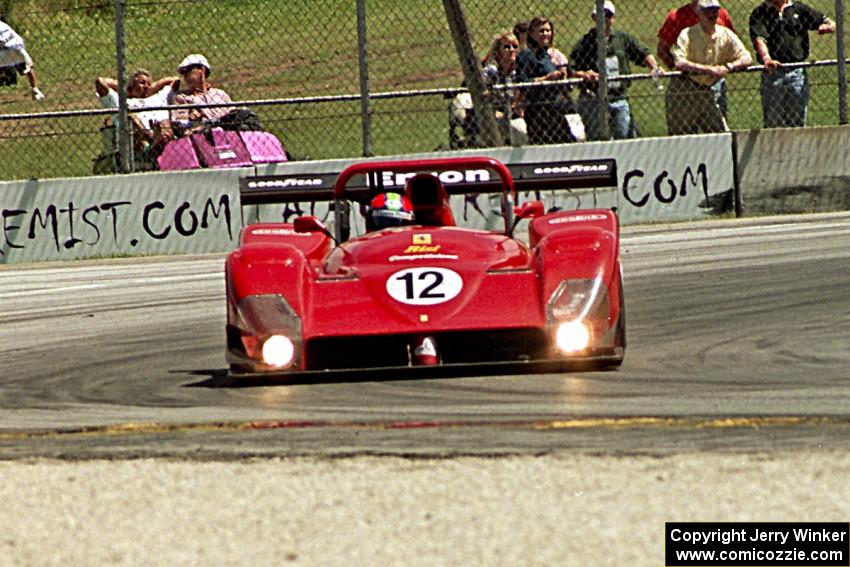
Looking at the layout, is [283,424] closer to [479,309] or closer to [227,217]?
[479,309]

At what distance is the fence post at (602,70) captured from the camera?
46.2 feet

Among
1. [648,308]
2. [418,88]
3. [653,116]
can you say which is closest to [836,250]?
[648,308]

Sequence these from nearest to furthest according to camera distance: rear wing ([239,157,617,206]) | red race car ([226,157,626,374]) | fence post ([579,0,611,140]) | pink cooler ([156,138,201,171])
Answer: red race car ([226,157,626,374])
rear wing ([239,157,617,206])
fence post ([579,0,611,140])
pink cooler ([156,138,201,171])

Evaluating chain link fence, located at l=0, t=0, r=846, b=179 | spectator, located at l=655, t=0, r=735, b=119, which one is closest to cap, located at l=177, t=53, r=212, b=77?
chain link fence, located at l=0, t=0, r=846, b=179

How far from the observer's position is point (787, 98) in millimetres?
14539

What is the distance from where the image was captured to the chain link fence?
1442 cm

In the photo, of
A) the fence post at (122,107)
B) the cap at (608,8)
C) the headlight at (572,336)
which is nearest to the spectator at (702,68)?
the cap at (608,8)

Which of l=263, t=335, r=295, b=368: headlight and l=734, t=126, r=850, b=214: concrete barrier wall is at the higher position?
l=734, t=126, r=850, b=214: concrete barrier wall

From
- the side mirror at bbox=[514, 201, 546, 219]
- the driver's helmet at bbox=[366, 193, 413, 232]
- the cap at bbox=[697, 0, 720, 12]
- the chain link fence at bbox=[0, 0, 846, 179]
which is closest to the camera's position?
the side mirror at bbox=[514, 201, 546, 219]

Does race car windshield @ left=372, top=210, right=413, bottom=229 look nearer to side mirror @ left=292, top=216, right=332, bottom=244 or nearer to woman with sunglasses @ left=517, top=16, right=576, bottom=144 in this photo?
side mirror @ left=292, top=216, right=332, bottom=244

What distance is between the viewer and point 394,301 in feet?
24.9

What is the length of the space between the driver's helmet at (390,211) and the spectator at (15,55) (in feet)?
22.6

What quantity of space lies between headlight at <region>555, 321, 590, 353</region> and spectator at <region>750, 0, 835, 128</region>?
299 inches

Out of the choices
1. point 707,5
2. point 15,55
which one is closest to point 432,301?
point 707,5
